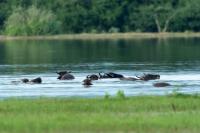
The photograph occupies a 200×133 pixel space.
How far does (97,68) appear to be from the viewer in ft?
188

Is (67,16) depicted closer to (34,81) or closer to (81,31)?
(81,31)

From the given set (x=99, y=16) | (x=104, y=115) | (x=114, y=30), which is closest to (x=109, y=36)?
(x=114, y=30)

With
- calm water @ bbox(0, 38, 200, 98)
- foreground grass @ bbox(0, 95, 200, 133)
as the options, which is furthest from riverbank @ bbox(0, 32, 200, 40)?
foreground grass @ bbox(0, 95, 200, 133)

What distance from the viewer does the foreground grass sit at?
22.7 m

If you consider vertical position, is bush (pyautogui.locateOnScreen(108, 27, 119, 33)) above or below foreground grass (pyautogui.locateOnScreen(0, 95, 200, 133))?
below

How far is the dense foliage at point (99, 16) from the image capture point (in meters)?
123

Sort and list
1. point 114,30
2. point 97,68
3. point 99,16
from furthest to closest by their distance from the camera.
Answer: point 99,16 → point 114,30 → point 97,68

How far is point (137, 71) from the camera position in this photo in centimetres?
5378

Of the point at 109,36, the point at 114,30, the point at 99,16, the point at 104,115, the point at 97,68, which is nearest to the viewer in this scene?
the point at 104,115

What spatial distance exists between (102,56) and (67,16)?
181 ft

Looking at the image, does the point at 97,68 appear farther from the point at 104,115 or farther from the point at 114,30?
the point at 114,30

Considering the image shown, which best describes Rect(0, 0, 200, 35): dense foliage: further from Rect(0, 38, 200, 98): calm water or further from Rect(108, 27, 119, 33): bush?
Rect(0, 38, 200, 98): calm water

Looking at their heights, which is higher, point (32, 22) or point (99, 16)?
point (99, 16)

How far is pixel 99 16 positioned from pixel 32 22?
852 centimetres
